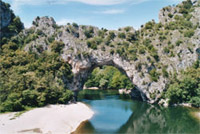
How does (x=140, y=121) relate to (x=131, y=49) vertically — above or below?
below

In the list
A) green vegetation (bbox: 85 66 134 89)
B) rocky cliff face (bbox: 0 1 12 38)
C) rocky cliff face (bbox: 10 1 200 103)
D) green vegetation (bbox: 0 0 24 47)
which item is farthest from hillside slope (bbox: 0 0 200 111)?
green vegetation (bbox: 85 66 134 89)

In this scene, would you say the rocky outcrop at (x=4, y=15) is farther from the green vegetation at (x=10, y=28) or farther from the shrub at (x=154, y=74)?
the shrub at (x=154, y=74)

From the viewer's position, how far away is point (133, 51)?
61406mm

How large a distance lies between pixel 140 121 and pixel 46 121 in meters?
19.4

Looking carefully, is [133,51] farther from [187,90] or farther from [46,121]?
[46,121]

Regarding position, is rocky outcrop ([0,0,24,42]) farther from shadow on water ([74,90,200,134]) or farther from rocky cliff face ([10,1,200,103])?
shadow on water ([74,90,200,134])

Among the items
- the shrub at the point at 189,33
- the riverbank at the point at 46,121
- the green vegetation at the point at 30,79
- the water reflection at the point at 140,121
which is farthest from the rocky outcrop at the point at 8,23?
the shrub at the point at 189,33

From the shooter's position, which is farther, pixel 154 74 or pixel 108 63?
pixel 108 63

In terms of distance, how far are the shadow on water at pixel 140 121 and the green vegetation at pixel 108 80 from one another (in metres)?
31.1

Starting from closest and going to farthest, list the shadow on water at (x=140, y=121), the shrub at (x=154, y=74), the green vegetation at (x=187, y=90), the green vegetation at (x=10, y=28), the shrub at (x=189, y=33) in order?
the shadow on water at (x=140, y=121), the green vegetation at (x=187, y=90), the shrub at (x=154, y=74), the shrub at (x=189, y=33), the green vegetation at (x=10, y=28)

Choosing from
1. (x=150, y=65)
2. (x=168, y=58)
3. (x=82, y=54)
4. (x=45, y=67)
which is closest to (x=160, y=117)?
(x=150, y=65)

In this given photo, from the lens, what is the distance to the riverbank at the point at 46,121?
31.6 metres

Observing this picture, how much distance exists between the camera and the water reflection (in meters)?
34.3

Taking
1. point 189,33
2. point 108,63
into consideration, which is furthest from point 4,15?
point 189,33
